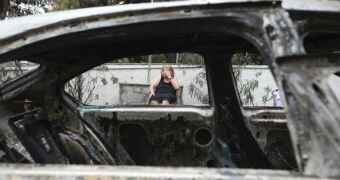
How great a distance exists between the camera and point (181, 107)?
4.05m

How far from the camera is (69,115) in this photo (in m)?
3.93

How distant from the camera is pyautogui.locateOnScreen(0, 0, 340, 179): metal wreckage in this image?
2.22 m

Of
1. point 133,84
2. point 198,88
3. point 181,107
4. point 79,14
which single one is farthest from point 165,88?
point 79,14

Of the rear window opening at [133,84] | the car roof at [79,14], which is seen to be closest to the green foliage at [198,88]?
the rear window opening at [133,84]

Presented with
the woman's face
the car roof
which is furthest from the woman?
the car roof

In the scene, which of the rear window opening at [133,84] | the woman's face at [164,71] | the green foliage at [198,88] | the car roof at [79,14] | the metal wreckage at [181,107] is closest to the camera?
the metal wreckage at [181,107]

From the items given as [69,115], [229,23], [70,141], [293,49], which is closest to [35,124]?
[70,141]

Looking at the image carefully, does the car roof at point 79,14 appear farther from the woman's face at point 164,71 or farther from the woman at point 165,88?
the woman's face at point 164,71

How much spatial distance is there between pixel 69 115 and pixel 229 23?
5.59ft

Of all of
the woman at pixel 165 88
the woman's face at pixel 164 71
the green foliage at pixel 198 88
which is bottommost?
the green foliage at pixel 198 88

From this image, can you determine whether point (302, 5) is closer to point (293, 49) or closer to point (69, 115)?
point (293, 49)

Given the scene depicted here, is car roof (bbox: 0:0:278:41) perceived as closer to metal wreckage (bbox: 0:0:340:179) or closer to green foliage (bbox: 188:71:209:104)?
metal wreckage (bbox: 0:0:340:179)

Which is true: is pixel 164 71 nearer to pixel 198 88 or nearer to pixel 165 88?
pixel 165 88

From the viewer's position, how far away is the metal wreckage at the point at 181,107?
2.22 metres
